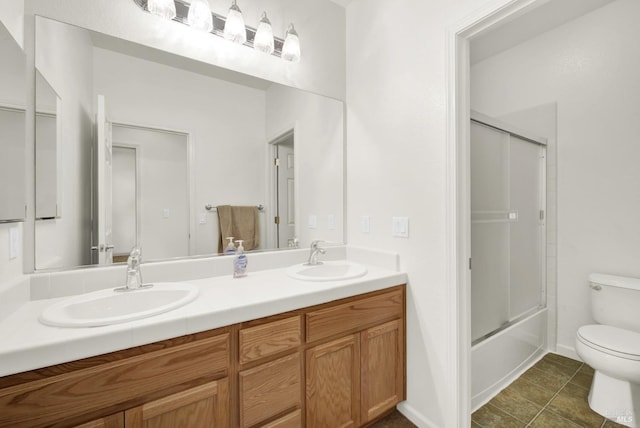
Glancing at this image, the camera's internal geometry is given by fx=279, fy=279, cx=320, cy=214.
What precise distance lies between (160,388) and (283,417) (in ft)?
1.69

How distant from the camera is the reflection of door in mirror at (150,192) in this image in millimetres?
1349

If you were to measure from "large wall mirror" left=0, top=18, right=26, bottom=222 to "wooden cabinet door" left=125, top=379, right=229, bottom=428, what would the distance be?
77cm

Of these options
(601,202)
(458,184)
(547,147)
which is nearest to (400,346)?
(458,184)

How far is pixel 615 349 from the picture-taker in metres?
1.54

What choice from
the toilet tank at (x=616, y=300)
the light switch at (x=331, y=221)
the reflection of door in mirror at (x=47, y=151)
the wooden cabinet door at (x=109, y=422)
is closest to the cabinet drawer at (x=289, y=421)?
the wooden cabinet door at (x=109, y=422)

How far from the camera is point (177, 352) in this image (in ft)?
3.00

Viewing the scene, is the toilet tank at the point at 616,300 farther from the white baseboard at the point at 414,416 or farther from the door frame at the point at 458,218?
the white baseboard at the point at 414,416

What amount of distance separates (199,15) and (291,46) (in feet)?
1.74

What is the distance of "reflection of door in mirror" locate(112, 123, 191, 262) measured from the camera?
4.42 ft

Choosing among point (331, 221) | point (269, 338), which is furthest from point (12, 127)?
point (331, 221)

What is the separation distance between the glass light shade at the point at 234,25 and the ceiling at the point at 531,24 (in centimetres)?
82

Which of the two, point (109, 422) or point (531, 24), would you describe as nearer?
point (109, 422)

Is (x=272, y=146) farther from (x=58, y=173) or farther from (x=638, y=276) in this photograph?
(x=638, y=276)

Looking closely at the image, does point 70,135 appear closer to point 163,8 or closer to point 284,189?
point 163,8
